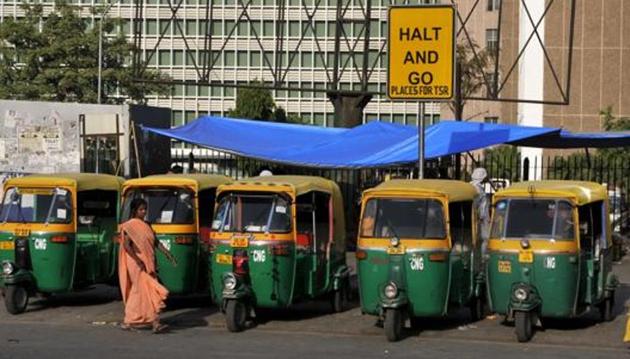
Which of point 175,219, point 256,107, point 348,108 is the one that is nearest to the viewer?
point 175,219

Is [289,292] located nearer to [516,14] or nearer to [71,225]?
[71,225]

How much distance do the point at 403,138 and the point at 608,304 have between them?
8.16 m

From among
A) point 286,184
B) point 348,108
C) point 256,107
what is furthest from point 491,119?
point 286,184

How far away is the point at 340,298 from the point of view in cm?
1354

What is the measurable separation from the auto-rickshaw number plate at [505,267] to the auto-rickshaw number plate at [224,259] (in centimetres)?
323

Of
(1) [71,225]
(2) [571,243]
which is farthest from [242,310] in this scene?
(2) [571,243]

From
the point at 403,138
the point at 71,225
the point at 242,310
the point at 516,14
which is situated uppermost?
the point at 516,14

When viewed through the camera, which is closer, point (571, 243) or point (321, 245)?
point (571, 243)

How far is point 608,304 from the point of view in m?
12.6

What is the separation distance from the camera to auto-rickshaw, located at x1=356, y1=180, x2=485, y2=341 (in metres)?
11.5

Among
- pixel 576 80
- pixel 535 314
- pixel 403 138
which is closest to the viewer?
pixel 535 314

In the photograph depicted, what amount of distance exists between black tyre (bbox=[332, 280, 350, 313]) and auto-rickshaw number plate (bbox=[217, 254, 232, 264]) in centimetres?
184

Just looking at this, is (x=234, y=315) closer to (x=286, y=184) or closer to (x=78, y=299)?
(x=286, y=184)

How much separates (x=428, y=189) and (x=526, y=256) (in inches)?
53.4
